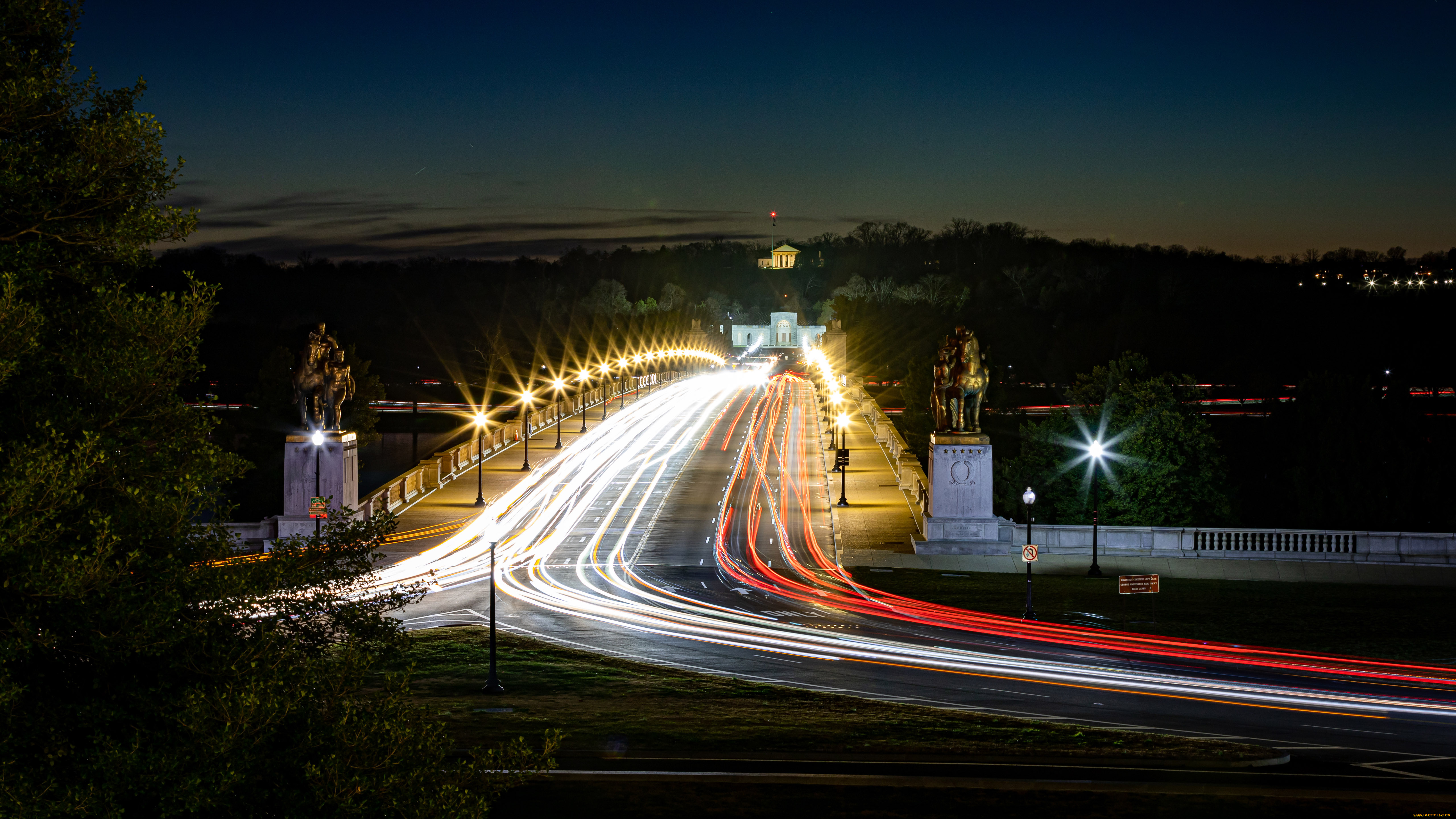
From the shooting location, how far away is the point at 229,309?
180 metres

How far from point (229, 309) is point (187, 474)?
185m

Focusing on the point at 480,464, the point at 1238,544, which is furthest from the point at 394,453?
the point at 1238,544

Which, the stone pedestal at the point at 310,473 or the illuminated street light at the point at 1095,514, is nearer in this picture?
the illuminated street light at the point at 1095,514

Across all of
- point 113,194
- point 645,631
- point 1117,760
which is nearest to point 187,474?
point 113,194

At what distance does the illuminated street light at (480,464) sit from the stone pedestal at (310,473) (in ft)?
24.4

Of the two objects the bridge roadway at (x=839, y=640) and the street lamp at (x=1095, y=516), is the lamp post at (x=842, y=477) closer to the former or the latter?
the bridge roadway at (x=839, y=640)

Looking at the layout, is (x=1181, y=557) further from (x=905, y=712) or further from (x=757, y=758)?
(x=757, y=758)

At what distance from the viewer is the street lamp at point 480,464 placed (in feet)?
156

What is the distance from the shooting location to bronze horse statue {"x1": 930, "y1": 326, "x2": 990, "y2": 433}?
40.7m

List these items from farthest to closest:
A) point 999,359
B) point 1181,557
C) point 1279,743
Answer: point 999,359 < point 1181,557 < point 1279,743

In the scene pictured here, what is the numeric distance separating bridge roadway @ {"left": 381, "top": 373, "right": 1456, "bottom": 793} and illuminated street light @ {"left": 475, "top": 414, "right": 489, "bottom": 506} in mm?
1127

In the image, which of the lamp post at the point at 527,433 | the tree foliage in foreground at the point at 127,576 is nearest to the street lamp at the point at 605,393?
the lamp post at the point at 527,433

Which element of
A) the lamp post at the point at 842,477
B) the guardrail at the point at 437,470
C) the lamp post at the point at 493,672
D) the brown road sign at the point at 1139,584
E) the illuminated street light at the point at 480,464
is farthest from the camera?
the lamp post at the point at 842,477

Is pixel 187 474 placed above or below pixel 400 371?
below
